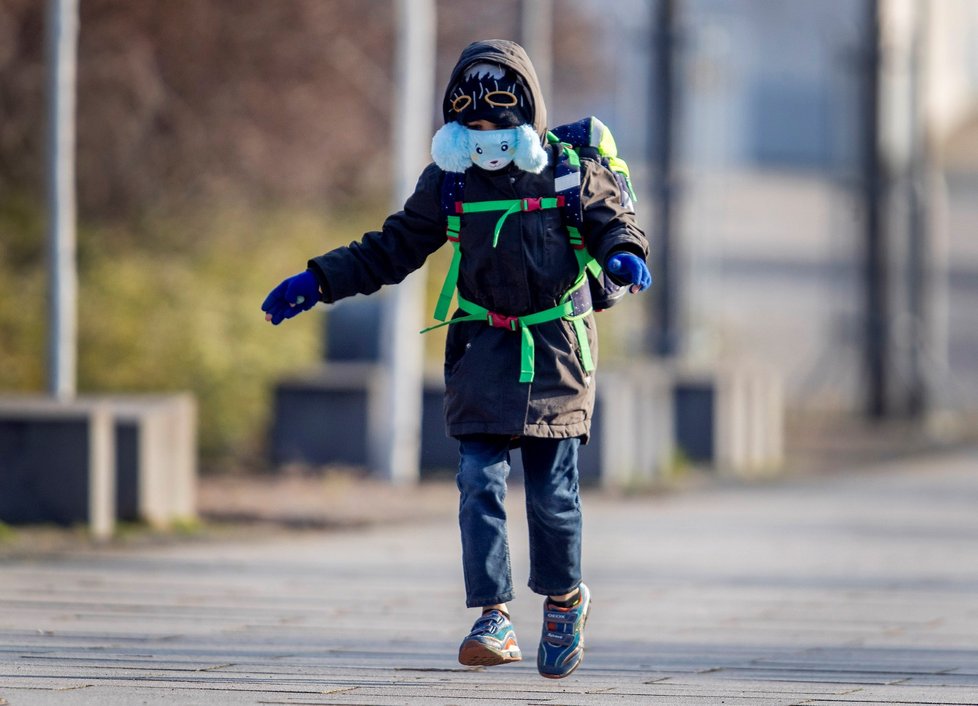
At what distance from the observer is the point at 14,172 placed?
1323cm

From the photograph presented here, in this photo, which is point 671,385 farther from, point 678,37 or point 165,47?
point 165,47

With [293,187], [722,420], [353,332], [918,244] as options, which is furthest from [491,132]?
[918,244]

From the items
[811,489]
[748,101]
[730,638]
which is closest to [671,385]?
[811,489]

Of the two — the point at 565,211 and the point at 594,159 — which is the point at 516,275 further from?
the point at 594,159

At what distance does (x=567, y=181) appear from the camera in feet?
15.8

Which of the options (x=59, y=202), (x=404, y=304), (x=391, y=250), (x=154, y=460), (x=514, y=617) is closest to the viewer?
(x=391, y=250)

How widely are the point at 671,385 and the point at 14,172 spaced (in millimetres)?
4887

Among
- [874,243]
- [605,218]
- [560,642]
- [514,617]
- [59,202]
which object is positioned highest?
[874,243]

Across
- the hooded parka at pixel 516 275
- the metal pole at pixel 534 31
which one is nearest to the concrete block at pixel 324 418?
the metal pole at pixel 534 31

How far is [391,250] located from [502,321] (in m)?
0.37

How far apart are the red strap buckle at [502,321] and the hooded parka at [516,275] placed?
0.01 metres

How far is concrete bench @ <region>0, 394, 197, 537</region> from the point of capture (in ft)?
26.8

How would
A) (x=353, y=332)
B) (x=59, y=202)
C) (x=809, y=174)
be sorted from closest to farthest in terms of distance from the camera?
(x=59, y=202) < (x=353, y=332) < (x=809, y=174)

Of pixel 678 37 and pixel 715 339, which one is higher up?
pixel 678 37
